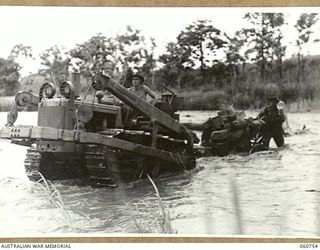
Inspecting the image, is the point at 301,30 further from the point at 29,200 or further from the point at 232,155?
the point at 29,200

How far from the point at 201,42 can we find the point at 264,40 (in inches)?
7.6

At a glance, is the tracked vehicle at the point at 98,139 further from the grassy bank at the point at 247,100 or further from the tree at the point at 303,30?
the tree at the point at 303,30

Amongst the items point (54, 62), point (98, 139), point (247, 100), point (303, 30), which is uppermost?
point (303, 30)

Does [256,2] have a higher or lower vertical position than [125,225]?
higher

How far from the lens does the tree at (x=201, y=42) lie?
320 cm

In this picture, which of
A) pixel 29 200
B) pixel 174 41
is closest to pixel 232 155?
pixel 174 41

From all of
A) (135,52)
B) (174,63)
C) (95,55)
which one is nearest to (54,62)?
(95,55)

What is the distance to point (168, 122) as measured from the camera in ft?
10.7

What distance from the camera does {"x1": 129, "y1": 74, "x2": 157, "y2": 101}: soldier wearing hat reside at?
3229 mm

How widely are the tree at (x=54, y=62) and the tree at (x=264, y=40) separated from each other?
21.7 inches

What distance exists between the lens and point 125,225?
3164mm

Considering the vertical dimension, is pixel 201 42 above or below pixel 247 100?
above

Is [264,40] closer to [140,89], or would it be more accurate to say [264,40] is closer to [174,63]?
[174,63]

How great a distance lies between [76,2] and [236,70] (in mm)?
526
